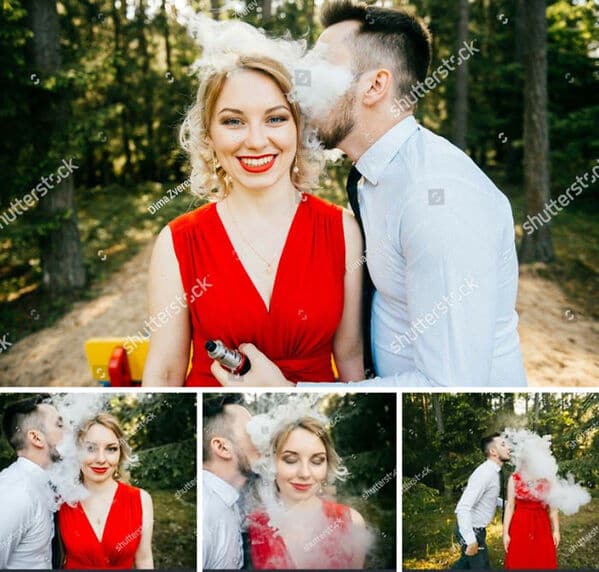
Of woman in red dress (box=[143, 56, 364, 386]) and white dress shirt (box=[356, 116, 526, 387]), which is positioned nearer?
white dress shirt (box=[356, 116, 526, 387])

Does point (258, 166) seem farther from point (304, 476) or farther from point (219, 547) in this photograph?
point (219, 547)

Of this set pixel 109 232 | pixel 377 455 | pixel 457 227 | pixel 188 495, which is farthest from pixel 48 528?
pixel 109 232

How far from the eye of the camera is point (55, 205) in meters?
8.65

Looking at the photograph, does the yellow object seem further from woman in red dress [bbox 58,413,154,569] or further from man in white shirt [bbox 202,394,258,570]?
man in white shirt [bbox 202,394,258,570]

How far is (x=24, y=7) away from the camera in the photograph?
8086mm

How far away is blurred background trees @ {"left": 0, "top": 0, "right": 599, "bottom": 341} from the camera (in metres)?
8.22

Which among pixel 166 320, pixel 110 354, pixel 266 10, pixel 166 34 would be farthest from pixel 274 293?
pixel 166 34

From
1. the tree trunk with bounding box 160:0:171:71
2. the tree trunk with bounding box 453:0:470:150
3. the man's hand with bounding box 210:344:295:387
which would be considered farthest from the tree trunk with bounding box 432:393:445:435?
the tree trunk with bounding box 160:0:171:71

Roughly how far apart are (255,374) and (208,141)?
0.82 metres

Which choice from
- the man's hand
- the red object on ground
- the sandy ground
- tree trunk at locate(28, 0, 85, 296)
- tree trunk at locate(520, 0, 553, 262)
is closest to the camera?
the man's hand

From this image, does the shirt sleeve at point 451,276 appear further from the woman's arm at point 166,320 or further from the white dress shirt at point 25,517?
the white dress shirt at point 25,517

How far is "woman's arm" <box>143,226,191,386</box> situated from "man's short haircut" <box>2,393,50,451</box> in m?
0.36

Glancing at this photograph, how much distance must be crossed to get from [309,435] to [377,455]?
219 mm

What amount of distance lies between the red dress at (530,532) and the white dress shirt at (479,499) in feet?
0.22
